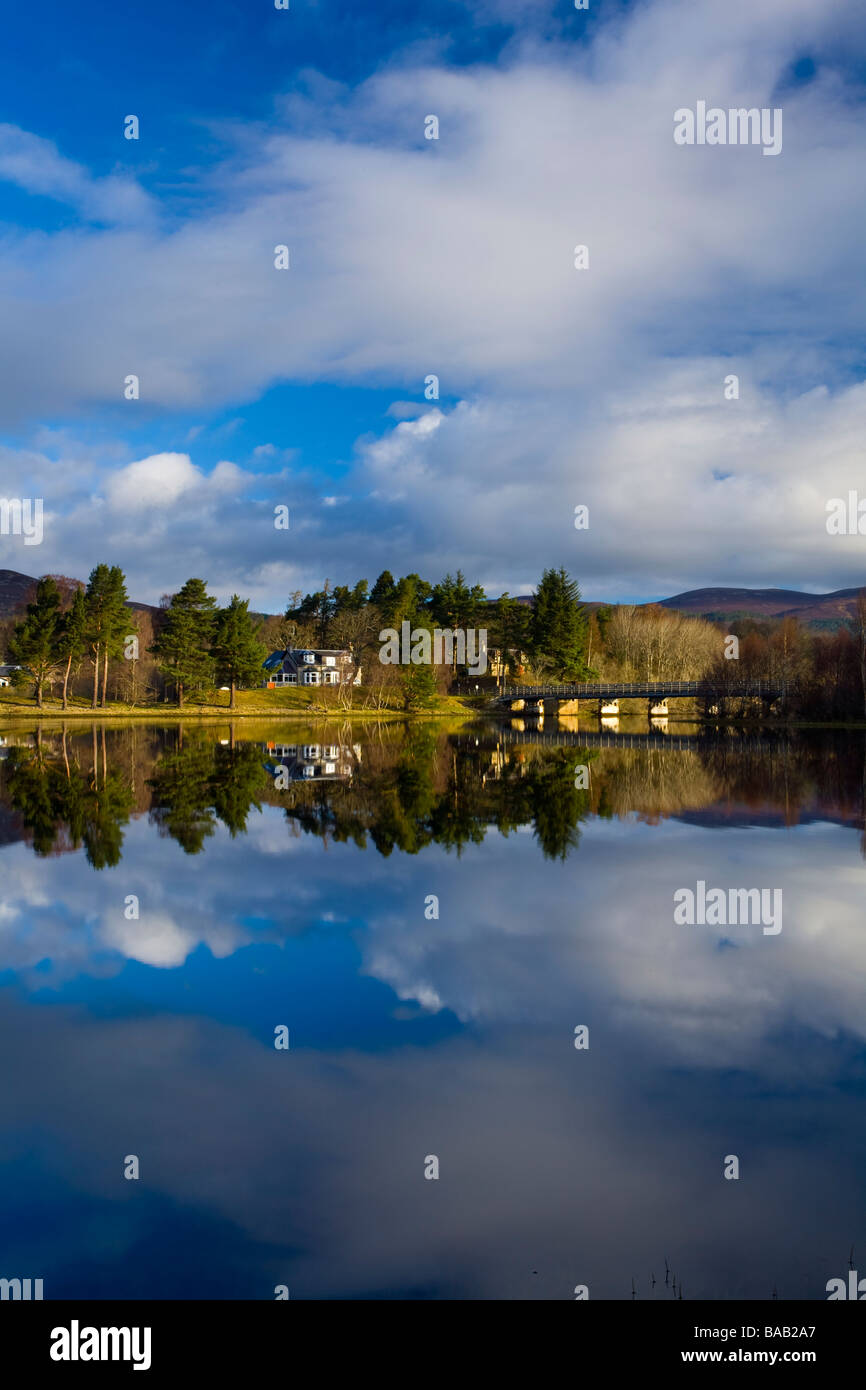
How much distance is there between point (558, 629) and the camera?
316ft

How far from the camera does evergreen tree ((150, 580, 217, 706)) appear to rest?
74812mm

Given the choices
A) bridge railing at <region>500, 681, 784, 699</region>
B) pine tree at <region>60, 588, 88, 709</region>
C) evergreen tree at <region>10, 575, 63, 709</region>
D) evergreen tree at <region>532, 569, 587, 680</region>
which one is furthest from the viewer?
evergreen tree at <region>532, 569, 587, 680</region>

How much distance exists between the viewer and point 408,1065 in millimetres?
8203

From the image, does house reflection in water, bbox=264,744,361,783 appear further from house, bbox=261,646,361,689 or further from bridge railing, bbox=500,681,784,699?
house, bbox=261,646,361,689

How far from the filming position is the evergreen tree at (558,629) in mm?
96188

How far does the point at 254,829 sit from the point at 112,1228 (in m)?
14.6

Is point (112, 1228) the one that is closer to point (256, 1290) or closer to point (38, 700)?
point (256, 1290)

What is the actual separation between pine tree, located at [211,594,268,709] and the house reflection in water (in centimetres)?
3047

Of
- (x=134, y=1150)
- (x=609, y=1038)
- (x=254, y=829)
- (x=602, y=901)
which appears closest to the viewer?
(x=134, y=1150)

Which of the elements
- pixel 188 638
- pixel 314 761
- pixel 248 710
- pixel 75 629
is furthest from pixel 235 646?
pixel 314 761

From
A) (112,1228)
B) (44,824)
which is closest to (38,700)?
(44,824)

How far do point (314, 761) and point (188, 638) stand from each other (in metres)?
40.4

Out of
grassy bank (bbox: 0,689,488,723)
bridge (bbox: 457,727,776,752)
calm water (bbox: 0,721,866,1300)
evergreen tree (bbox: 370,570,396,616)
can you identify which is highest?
evergreen tree (bbox: 370,570,396,616)

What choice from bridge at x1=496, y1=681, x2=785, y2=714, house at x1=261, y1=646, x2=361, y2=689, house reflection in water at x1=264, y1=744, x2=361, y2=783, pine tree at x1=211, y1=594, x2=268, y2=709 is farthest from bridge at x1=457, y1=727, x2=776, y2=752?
house at x1=261, y1=646, x2=361, y2=689
